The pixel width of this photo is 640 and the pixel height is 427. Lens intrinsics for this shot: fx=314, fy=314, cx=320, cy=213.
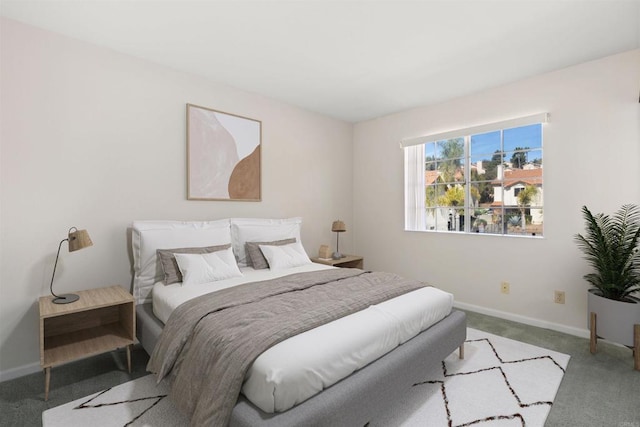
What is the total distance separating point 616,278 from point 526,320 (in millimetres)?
999

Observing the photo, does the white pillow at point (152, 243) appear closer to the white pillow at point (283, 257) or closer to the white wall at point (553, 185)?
the white pillow at point (283, 257)

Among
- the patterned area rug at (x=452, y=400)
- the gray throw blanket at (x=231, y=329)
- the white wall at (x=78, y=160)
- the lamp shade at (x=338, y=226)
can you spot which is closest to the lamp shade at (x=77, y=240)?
the white wall at (x=78, y=160)

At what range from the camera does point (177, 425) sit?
68.8 inches

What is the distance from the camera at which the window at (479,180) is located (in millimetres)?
3303

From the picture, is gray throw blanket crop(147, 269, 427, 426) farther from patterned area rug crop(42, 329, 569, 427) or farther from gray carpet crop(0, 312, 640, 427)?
gray carpet crop(0, 312, 640, 427)

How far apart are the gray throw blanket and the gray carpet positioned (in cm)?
66

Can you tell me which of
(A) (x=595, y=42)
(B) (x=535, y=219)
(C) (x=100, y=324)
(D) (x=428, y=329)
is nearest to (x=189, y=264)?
(C) (x=100, y=324)

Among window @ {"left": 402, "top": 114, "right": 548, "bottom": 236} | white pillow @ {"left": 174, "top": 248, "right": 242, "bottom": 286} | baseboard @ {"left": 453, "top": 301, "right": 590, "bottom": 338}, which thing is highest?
window @ {"left": 402, "top": 114, "right": 548, "bottom": 236}

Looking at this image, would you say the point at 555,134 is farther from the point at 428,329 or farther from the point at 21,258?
the point at 21,258

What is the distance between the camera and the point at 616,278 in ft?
8.11

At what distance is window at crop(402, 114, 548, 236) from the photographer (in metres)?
3.30

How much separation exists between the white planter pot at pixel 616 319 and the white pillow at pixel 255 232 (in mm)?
2797

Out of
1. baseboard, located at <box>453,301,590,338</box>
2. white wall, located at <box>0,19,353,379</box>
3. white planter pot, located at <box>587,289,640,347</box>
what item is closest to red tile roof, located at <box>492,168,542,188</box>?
white planter pot, located at <box>587,289,640,347</box>

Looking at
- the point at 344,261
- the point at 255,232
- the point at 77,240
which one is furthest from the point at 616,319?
the point at 77,240
